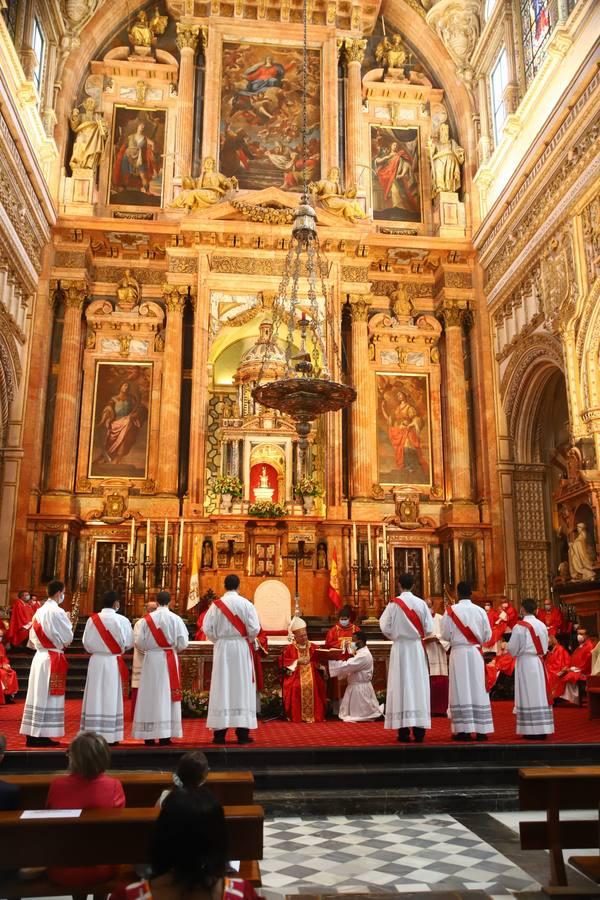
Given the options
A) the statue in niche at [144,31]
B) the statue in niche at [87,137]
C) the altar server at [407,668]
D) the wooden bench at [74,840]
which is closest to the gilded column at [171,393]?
the statue in niche at [87,137]

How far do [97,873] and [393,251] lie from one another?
18.2 m

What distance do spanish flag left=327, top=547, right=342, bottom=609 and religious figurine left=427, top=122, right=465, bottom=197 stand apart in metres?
9.91

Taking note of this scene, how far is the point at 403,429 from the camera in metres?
19.8

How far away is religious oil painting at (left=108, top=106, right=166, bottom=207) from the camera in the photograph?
20.6 m

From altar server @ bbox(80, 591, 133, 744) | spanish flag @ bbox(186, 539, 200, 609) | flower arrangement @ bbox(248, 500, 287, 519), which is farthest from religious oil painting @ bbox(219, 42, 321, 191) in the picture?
altar server @ bbox(80, 591, 133, 744)

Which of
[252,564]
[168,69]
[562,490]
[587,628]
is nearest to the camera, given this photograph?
[587,628]

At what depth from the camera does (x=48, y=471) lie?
18.4 meters

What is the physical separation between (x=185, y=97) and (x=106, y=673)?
17.2 meters

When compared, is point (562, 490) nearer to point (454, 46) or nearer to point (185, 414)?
point (185, 414)

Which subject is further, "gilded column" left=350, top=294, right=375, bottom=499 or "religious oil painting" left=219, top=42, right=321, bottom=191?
"religious oil painting" left=219, top=42, right=321, bottom=191

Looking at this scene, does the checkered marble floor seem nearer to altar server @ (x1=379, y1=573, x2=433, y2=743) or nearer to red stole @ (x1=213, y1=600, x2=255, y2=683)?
altar server @ (x1=379, y1=573, x2=433, y2=743)

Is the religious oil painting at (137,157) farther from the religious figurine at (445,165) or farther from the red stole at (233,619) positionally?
the red stole at (233,619)

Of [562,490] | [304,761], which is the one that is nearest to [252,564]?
[562,490]

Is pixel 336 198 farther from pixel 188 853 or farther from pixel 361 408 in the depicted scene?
pixel 188 853
